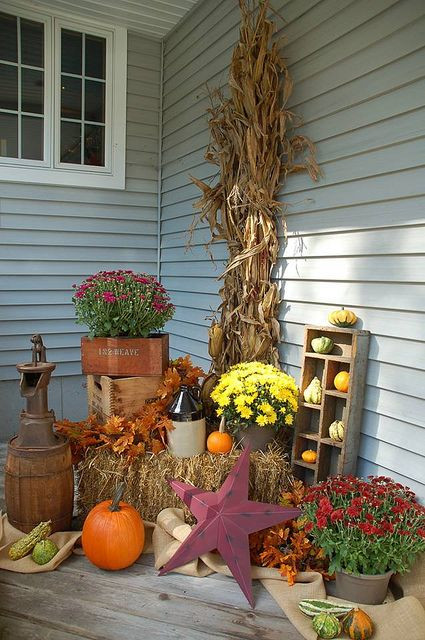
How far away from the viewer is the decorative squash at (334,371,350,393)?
7.91 ft

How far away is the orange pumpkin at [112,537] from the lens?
2.04 m

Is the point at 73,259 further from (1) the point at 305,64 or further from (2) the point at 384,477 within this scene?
(2) the point at 384,477

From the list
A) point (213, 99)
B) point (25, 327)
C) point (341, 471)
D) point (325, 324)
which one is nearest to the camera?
point (341, 471)

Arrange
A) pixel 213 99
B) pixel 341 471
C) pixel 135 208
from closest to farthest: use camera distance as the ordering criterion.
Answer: pixel 341 471, pixel 213 99, pixel 135 208

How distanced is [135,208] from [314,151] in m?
2.28

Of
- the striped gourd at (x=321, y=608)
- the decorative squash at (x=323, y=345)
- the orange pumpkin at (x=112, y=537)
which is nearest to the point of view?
the striped gourd at (x=321, y=608)

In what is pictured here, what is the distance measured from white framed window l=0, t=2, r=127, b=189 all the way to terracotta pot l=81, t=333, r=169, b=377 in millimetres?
2167

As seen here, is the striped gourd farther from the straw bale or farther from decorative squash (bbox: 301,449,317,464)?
decorative squash (bbox: 301,449,317,464)

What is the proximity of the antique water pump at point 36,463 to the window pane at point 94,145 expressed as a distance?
8.53 ft

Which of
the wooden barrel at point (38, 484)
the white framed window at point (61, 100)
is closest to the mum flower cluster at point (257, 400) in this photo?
→ the wooden barrel at point (38, 484)

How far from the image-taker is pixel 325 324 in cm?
269

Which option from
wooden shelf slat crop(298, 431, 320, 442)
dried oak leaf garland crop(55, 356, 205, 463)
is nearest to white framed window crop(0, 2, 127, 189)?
dried oak leaf garland crop(55, 356, 205, 463)

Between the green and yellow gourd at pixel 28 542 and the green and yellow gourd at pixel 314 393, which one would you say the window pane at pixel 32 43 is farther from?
the green and yellow gourd at pixel 28 542

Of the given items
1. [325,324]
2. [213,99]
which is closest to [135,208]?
[213,99]
